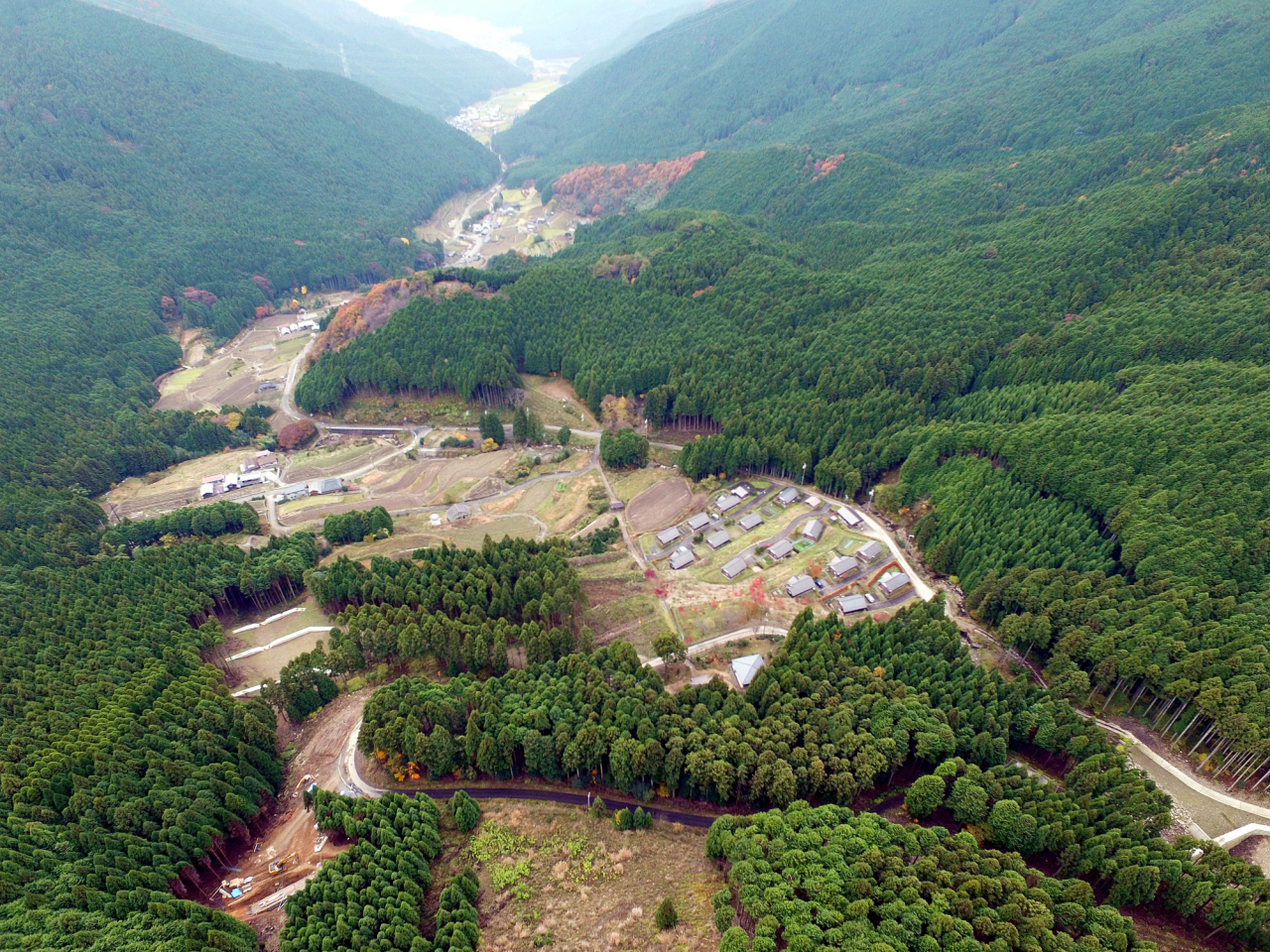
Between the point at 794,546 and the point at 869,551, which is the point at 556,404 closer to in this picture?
the point at 794,546

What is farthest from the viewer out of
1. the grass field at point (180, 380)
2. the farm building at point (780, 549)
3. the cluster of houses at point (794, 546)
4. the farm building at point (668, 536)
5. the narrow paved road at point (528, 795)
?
the grass field at point (180, 380)

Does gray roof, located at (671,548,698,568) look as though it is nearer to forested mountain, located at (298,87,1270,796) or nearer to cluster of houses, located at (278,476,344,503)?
forested mountain, located at (298,87,1270,796)

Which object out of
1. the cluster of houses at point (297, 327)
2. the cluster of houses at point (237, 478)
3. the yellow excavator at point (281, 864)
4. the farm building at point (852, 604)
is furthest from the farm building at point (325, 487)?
the farm building at point (852, 604)

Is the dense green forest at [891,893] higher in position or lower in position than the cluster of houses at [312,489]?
lower

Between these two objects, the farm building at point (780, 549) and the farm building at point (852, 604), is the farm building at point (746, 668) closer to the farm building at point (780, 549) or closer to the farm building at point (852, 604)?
the farm building at point (852, 604)

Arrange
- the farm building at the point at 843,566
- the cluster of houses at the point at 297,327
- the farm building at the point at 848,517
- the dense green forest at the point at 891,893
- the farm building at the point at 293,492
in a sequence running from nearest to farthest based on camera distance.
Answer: the dense green forest at the point at 891,893, the farm building at the point at 843,566, the farm building at the point at 848,517, the farm building at the point at 293,492, the cluster of houses at the point at 297,327

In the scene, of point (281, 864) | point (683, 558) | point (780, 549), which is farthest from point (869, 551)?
point (281, 864)

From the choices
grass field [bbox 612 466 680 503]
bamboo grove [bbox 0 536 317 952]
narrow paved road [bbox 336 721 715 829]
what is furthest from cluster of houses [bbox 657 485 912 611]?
bamboo grove [bbox 0 536 317 952]

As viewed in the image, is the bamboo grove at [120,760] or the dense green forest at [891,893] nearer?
the dense green forest at [891,893]
